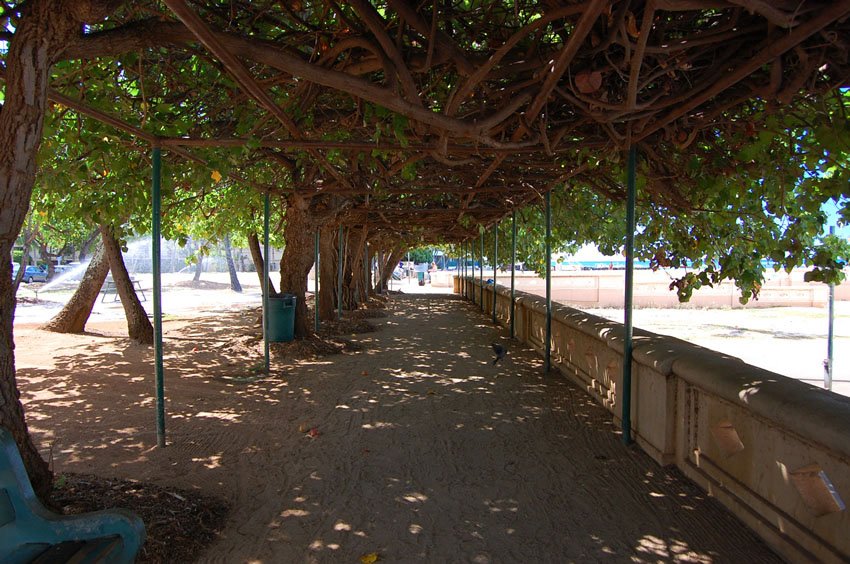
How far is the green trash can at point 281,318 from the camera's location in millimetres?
9461

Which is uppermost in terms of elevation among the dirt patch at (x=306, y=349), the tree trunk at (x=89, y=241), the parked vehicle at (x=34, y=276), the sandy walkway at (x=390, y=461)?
the tree trunk at (x=89, y=241)

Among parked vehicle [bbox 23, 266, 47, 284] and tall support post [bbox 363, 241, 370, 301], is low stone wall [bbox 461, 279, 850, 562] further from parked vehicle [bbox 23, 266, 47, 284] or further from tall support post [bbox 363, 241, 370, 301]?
parked vehicle [bbox 23, 266, 47, 284]

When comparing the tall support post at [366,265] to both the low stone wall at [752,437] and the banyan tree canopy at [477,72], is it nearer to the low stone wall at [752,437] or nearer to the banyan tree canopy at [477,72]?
the banyan tree canopy at [477,72]

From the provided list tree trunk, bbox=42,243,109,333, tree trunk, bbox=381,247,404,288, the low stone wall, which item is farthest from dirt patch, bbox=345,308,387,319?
tree trunk, bbox=381,247,404,288

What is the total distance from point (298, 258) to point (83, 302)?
15.9 feet

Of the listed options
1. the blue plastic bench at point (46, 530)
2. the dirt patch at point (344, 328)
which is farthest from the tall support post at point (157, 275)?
the dirt patch at point (344, 328)

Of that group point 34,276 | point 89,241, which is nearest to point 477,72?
point 89,241

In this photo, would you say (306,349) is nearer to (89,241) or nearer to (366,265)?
(366,265)

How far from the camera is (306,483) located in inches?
155

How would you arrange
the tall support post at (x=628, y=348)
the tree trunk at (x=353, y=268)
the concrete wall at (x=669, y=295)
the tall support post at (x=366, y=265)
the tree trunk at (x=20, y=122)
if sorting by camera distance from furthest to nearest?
the concrete wall at (x=669, y=295), the tall support post at (x=366, y=265), the tree trunk at (x=353, y=268), the tall support post at (x=628, y=348), the tree trunk at (x=20, y=122)

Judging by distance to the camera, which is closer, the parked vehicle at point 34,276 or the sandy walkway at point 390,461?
the sandy walkway at point 390,461

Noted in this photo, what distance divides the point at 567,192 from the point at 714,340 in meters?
9.93

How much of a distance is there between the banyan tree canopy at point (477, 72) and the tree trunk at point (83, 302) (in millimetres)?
7142

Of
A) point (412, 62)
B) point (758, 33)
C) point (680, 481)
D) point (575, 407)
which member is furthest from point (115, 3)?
point (575, 407)
